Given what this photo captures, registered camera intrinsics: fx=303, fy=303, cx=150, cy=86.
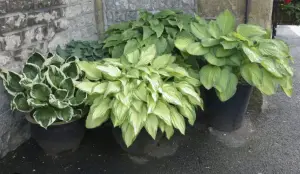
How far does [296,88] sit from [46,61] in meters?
2.94

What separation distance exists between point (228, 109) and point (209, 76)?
504 mm

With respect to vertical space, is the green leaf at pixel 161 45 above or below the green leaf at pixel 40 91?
above

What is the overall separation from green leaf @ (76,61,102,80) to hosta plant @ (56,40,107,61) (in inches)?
14.3

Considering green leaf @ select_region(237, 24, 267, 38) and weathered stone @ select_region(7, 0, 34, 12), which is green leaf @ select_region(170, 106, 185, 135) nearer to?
green leaf @ select_region(237, 24, 267, 38)

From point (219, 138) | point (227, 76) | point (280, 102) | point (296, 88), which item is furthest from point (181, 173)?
point (296, 88)

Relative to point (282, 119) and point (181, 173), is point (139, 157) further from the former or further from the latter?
point (282, 119)

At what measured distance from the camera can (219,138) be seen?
8.89 feet

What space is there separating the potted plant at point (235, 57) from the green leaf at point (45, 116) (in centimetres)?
109

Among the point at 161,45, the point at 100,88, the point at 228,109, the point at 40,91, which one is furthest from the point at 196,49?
the point at 40,91

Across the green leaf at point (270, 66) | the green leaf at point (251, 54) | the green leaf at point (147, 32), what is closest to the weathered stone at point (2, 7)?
the green leaf at point (147, 32)

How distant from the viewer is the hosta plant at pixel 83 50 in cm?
265

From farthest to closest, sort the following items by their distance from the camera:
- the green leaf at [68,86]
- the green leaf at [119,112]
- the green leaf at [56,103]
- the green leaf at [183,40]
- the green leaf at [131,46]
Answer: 1. the green leaf at [131,46]
2. the green leaf at [183,40]
3. the green leaf at [68,86]
4. the green leaf at [56,103]
5. the green leaf at [119,112]

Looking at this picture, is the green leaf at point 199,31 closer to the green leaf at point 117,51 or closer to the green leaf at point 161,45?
the green leaf at point 161,45

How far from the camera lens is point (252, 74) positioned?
229 centimetres
